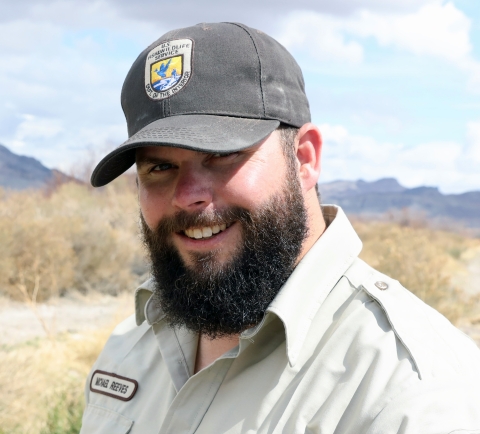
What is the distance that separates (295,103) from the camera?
7.16 ft

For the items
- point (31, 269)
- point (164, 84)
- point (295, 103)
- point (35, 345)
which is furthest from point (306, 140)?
point (31, 269)

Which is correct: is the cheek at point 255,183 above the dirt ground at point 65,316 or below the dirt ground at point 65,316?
above

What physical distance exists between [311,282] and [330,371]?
1.07 feet

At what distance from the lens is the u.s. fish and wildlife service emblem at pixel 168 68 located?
6.74 feet

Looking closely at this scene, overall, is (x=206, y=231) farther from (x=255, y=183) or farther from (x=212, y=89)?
(x=212, y=89)

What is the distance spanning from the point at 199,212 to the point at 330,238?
0.44 metres

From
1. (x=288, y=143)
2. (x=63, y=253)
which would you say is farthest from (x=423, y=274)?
(x=288, y=143)

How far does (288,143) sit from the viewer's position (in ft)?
7.06

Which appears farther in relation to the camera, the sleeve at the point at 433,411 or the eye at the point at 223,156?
the eye at the point at 223,156

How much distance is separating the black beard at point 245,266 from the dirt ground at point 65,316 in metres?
6.02

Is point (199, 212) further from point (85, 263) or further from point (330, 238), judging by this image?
point (85, 263)

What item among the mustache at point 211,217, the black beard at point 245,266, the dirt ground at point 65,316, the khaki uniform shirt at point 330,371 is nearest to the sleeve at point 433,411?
the khaki uniform shirt at point 330,371

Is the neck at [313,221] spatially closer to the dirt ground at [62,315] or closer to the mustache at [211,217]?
the mustache at [211,217]

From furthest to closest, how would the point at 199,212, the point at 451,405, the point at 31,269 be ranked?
the point at 31,269 → the point at 199,212 → the point at 451,405
